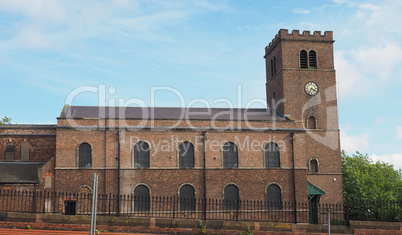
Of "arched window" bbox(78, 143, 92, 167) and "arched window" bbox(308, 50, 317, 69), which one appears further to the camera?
"arched window" bbox(308, 50, 317, 69)

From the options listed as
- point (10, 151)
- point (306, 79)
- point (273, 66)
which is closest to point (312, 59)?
point (306, 79)

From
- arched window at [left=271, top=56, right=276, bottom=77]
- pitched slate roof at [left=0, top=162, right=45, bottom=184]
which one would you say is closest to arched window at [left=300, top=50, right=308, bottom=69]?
arched window at [left=271, top=56, right=276, bottom=77]

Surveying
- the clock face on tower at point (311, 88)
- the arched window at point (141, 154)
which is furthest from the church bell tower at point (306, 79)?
the arched window at point (141, 154)

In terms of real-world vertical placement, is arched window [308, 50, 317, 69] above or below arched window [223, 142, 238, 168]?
above

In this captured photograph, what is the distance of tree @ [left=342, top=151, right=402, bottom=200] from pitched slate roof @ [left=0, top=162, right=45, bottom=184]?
29076mm

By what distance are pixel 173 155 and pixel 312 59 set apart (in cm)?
1561

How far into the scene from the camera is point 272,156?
32.6 m

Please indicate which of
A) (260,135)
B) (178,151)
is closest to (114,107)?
(178,151)

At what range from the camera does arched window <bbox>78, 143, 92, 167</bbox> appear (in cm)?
3052

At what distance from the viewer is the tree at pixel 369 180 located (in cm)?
4194

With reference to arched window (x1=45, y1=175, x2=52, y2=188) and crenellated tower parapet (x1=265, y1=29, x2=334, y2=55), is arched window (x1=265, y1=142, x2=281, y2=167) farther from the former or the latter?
arched window (x1=45, y1=175, x2=52, y2=188)

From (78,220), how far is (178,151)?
46.5 feet

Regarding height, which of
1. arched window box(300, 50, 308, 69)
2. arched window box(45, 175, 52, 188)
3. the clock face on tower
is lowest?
arched window box(45, 175, 52, 188)

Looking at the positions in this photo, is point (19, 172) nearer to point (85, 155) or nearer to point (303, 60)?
point (85, 155)
